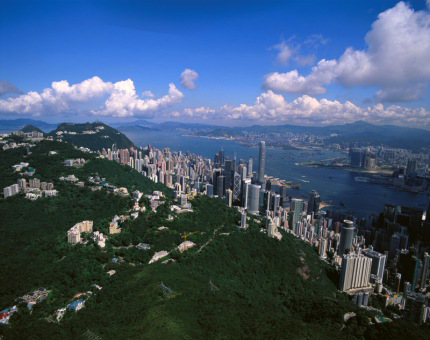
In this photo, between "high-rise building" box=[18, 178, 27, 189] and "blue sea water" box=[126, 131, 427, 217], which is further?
"blue sea water" box=[126, 131, 427, 217]

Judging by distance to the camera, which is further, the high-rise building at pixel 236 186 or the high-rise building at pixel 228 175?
the high-rise building at pixel 228 175

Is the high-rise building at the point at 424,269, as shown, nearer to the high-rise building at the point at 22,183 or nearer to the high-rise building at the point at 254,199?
the high-rise building at the point at 254,199

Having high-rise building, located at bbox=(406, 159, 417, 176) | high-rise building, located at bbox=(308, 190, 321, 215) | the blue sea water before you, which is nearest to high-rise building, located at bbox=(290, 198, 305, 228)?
high-rise building, located at bbox=(308, 190, 321, 215)

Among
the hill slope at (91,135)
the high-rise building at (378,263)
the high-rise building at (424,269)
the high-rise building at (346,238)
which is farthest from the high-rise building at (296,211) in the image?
the hill slope at (91,135)

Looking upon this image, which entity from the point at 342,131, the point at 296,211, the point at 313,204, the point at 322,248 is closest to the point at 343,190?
the point at 313,204

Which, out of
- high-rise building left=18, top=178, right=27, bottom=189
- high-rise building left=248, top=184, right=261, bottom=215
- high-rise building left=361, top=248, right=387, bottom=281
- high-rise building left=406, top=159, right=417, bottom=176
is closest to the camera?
high-rise building left=361, top=248, right=387, bottom=281

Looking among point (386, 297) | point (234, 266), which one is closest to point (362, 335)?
point (234, 266)

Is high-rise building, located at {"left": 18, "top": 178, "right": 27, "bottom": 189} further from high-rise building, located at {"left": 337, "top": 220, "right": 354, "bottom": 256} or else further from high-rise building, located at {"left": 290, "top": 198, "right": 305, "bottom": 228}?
high-rise building, located at {"left": 337, "top": 220, "right": 354, "bottom": 256}
